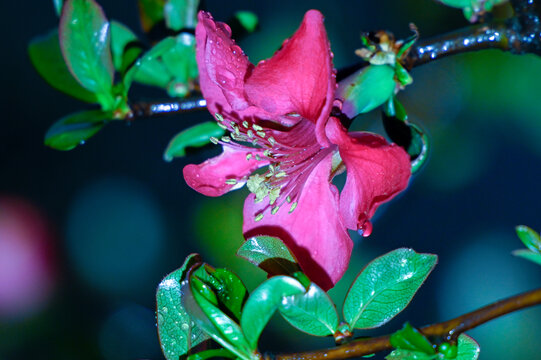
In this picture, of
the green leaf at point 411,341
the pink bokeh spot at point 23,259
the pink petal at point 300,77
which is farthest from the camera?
the pink bokeh spot at point 23,259

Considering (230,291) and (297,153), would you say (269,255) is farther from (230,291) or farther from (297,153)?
(297,153)

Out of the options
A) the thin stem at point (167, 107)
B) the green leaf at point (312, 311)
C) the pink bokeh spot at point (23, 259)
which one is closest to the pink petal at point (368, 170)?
the green leaf at point (312, 311)

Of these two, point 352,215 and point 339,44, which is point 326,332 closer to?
point 352,215

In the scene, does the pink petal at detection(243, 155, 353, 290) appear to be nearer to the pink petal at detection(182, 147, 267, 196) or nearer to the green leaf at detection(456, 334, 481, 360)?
the pink petal at detection(182, 147, 267, 196)

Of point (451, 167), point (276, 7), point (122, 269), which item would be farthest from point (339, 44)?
point (122, 269)


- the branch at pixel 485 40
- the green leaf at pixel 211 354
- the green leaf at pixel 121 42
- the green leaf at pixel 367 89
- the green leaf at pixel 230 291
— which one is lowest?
the green leaf at pixel 211 354

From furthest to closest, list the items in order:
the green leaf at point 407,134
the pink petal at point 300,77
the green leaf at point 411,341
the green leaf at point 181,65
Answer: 1. the green leaf at point 181,65
2. the green leaf at point 407,134
3. the pink petal at point 300,77
4. the green leaf at point 411,341

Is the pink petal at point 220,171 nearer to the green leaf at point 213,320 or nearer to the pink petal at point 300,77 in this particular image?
the pink petal at point 300,77

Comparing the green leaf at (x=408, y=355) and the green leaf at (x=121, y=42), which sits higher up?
the green leaf at (x=121, y=42)
